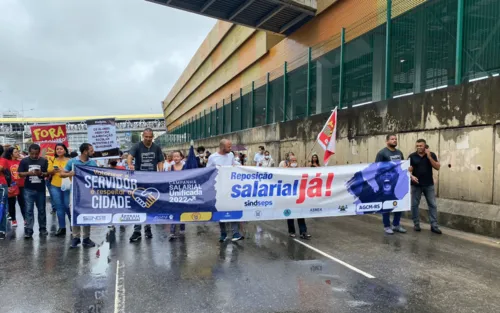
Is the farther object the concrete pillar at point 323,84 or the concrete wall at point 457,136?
the concrete pillar at point 323,84

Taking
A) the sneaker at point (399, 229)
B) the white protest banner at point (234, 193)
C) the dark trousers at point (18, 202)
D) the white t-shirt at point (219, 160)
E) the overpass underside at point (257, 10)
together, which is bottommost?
the sneaker at point (399, 229)

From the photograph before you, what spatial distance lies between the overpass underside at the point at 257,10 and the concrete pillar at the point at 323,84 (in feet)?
11.6

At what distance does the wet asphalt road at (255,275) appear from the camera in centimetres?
393

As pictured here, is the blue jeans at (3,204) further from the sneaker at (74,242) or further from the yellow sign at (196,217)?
the yellow sign at (196,217)

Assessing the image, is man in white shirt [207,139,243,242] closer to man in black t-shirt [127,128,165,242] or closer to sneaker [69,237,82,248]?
man in black t-shirt [127,128,165,242]

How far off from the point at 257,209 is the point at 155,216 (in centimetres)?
186

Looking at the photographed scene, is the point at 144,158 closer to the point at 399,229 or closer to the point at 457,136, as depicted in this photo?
the point at 399,229

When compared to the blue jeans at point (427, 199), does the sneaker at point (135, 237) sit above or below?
below

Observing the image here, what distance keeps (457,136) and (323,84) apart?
702 centimetres

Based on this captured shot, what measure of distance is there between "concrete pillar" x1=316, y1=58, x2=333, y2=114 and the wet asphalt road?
7.76 metres

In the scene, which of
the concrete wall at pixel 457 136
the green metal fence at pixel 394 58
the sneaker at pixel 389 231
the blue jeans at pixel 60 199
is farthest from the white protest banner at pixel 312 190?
the blue jeans at pixel 60 199

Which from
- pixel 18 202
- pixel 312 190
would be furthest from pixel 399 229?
pixel 18 202

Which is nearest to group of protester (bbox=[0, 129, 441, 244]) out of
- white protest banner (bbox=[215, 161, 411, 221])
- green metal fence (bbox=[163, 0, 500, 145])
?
white protest banner (bbox=[215, 161, 411, 221])

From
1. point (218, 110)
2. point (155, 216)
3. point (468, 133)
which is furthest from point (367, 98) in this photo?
point (218, 110)
